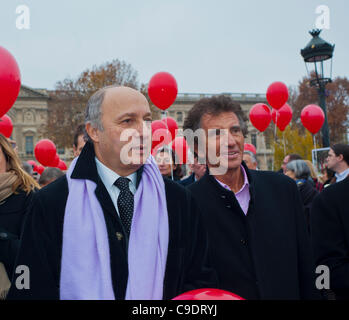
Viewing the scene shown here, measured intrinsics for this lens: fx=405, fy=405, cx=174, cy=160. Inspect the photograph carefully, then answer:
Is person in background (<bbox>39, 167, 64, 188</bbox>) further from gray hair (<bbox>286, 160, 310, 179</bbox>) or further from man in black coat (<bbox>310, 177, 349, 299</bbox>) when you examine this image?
man in black coat (<bbox>310, 177, 349, 299</bbox>)

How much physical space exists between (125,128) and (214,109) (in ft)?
2.09

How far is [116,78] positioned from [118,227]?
22432 mm

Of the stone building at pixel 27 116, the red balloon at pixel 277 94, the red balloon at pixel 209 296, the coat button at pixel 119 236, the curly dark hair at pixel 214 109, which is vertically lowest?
the red balloon at pixel 209 296

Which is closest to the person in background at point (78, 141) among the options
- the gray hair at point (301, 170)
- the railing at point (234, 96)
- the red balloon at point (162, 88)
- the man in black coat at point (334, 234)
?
the man in black coat at point (334, 234)

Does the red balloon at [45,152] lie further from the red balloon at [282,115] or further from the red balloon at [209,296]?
the red balloon at [209,296]

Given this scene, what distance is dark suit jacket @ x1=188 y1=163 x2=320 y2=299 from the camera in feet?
6.60

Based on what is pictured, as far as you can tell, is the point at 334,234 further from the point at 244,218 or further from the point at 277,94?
the point at 277,94

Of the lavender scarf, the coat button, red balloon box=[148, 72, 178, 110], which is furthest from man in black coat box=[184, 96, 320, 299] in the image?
red balloon box=[148, 72, 178, 110]

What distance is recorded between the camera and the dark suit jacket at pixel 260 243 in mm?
2012

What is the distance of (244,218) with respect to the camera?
210 centimetres

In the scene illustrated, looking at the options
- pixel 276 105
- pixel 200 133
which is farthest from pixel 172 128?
pixel 200 133

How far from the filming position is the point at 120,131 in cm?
185

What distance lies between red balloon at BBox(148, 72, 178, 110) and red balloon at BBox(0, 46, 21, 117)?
11.6 ft
